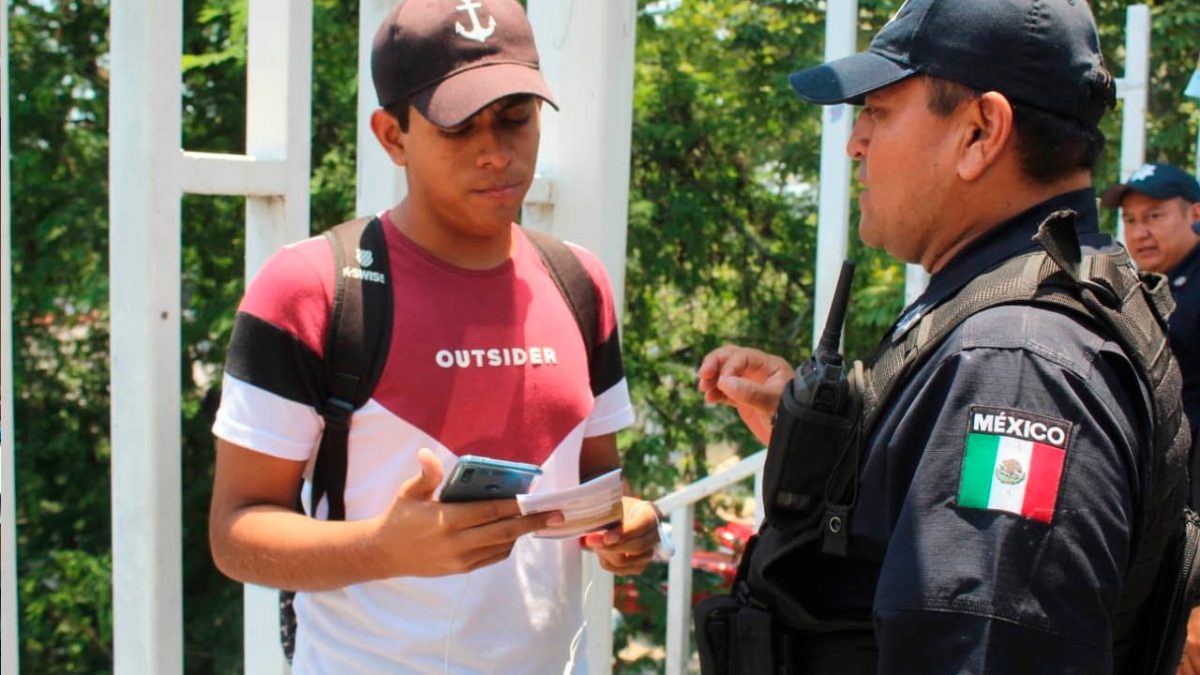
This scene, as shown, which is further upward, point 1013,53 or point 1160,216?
point 1013,53

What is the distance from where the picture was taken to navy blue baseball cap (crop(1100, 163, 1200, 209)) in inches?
164

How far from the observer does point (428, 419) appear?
1902mm

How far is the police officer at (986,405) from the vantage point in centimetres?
129

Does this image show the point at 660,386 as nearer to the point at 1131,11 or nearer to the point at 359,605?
the point at 1131,11

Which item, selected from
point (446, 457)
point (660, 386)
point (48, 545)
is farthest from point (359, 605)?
point (48, 545)

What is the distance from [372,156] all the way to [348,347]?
2.73 ft

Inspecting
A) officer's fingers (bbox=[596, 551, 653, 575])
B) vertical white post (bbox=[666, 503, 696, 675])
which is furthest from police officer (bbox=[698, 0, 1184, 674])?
vertical white post (bbox=[666, 503, 696, 675])

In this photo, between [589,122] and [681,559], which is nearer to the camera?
[589,122]

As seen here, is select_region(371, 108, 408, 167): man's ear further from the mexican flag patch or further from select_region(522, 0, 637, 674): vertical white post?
the mexican flag patch

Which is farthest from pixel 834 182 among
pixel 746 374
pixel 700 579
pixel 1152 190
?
pixel 700 579

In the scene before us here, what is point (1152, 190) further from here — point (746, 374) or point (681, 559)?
point (746, 374)

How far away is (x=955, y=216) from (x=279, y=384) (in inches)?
37.6

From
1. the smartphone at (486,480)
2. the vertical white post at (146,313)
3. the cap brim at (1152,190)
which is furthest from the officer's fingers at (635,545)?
the cap brim at (1152,190)

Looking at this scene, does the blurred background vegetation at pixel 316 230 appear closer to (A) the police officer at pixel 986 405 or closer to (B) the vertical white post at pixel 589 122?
(B) the vertical white post at pixel 589 122
